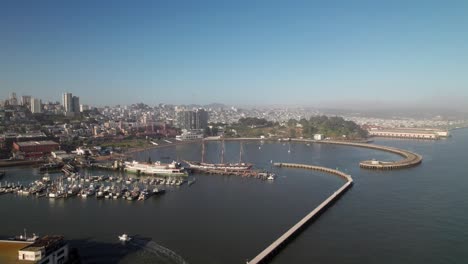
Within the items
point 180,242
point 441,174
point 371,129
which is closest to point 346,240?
point 180,242

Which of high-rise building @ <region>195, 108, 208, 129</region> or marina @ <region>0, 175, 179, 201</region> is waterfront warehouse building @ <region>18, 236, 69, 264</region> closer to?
marina @ <region>0, 175, 179, 201</region>

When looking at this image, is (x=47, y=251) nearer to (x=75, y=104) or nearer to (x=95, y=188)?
(x=95, y=188)

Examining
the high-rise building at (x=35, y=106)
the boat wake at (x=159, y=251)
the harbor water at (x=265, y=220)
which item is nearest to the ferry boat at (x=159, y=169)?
the harbor water at (x=265, y=220)

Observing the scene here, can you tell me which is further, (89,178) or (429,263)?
(89,178)

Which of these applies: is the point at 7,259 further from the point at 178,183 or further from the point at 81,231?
the point at 178,183

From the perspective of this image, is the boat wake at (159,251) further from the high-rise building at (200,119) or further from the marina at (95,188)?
the high-rise building at (200,119)

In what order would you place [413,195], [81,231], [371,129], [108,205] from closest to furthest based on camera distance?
[81,231]
[108,205]
[413,195]
[371,129]
